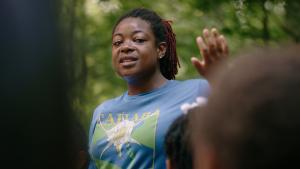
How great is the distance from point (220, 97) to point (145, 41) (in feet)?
7.26

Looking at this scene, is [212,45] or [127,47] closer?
[212,45]

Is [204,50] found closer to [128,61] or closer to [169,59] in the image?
[128,61]

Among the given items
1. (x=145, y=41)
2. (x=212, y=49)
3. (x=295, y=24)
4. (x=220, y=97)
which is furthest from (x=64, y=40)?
(x=295, y=24)

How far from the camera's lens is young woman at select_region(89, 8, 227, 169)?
2.80 meters

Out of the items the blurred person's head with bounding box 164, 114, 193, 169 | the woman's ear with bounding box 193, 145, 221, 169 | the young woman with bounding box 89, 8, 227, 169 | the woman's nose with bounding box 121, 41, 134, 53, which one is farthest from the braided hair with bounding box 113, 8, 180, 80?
the woman's ear with bounding box 193, 145, 221, 169

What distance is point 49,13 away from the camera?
85cm

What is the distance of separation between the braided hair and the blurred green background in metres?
1.65

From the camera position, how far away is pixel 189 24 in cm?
866

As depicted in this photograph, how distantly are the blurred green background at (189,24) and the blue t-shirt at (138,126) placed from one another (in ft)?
6.46

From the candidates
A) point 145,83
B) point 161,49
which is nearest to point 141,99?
point 145,83

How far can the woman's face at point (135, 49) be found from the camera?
3.15 metres

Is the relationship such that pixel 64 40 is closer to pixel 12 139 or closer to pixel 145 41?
pixel 12 139

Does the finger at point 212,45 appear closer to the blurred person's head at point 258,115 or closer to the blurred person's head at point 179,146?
the blurred person's head at point 179,146

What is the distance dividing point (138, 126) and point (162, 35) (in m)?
0.74
